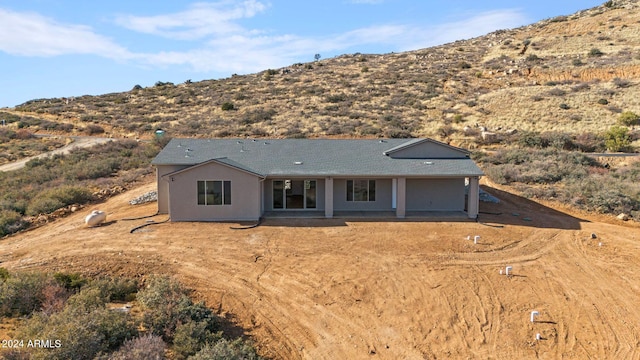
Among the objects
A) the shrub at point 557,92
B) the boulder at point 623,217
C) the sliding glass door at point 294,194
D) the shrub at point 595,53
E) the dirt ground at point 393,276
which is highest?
the shrub at point 595,53

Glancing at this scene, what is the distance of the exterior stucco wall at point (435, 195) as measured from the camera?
20750 millimetres

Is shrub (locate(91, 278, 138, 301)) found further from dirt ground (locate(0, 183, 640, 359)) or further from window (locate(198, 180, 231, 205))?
window (locate(198, 180, 231, 205))

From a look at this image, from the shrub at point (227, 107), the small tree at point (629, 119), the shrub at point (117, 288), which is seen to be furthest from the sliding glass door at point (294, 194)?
the small tree at point (629, 119)

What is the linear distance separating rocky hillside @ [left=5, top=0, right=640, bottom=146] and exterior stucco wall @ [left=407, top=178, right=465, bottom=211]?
16.7 meters

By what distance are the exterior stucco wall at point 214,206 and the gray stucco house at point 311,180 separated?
0.15ft

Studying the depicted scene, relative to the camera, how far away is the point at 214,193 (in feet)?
61.0

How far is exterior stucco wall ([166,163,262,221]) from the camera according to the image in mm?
18344

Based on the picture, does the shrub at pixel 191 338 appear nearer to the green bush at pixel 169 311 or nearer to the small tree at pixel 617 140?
the green bush at pixel 169 311

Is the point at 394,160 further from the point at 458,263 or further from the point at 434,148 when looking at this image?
the point at 458,263

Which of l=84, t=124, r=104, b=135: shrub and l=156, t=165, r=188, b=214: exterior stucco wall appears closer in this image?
l=156, t=165, r=188, b=214: exterior stucco wall

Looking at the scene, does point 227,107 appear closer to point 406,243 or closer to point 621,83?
point 406,243

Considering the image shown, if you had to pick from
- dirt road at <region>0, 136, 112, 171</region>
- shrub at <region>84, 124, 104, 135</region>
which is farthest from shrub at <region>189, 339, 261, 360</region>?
shrub at <region>84, 124, 104, 135</region>

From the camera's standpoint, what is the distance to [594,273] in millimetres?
13656

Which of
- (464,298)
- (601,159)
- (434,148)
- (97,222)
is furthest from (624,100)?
(97,222)
